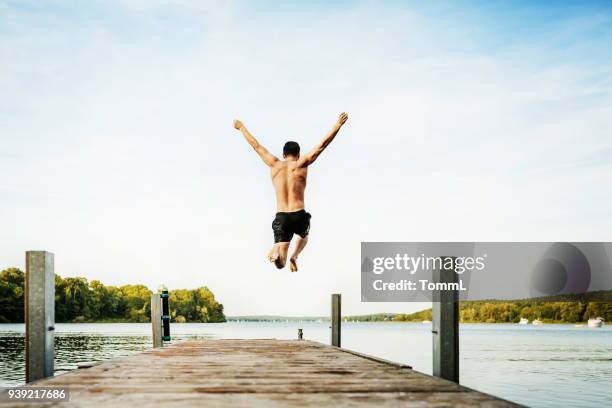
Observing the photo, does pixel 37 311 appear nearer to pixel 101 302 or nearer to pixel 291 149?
pixel 291 149

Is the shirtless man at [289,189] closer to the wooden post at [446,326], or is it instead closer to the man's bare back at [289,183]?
the man's bare back at [289,183]

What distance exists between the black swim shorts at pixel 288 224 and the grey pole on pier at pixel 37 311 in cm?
429

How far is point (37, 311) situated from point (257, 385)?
8.99 feet

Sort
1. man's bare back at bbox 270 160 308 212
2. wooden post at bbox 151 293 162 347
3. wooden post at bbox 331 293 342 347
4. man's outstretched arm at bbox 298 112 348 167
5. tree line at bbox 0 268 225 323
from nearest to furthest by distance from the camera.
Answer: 1. man's outstretched arm at bbox 298 112 348 167
2. man's bare back at bbox 270 160 308 212
3. wooden post at bbox 151 293 162 347
4. wooden post at bbox 331 293 342 347
5. tree line at bbox 0 268 225 323

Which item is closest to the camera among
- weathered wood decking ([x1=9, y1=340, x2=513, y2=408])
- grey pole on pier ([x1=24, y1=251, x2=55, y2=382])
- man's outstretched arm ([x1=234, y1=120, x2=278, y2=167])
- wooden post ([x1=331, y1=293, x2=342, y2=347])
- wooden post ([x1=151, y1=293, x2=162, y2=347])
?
weathered wood decking ([x1=9, y1=340, x2=513, y2=408])

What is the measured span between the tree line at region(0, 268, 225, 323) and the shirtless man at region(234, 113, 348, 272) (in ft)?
319

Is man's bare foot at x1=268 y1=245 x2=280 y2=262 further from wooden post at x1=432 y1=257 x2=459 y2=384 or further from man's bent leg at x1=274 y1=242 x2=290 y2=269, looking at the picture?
wooden post at x1=432 y1=257 x2=459 y2=384

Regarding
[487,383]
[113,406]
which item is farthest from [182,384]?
[487,383]

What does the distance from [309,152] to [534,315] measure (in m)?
184

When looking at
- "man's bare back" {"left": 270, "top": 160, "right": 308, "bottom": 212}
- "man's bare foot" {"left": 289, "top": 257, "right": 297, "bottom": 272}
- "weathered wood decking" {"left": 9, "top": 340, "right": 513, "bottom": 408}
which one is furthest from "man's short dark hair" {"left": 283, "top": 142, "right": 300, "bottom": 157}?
"weathered wood decking" {"left": 9, "top": 340, "right": 513, "bottom": 408}

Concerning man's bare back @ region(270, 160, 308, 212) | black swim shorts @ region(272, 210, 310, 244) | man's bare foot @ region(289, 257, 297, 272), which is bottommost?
man's bare foot @ region(289, 257, 297, 272)

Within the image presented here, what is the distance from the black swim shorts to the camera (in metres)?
10.4

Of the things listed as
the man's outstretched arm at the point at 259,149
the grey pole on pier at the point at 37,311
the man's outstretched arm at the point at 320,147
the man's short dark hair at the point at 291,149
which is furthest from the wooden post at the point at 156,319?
the grey pole on pier at the point at 37,311

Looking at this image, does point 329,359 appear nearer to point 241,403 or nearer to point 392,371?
point 392,371
